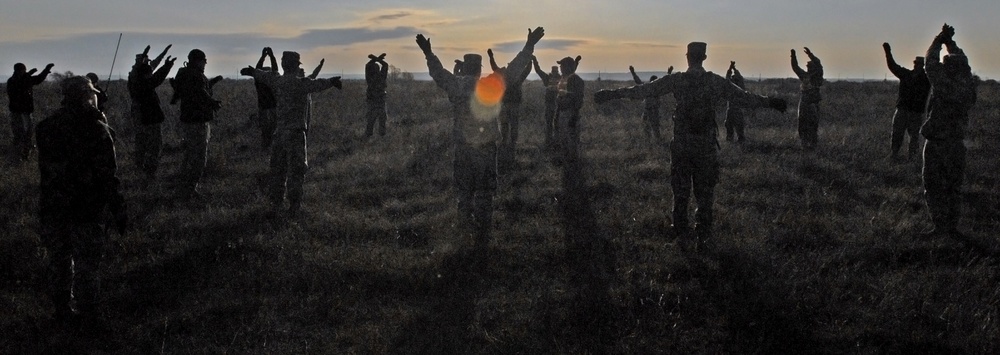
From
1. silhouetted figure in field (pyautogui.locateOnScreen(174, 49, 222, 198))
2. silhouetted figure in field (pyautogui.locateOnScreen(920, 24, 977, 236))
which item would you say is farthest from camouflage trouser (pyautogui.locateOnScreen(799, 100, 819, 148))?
silhouetted figure in field (pyautogui.locateOnScreen(174, 49, 222, 198))

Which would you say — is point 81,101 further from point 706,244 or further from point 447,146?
point 447,146

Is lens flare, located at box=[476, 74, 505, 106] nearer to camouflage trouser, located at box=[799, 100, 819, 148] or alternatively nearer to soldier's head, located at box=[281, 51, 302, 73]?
soldier's head, located at box=[281, 51, 302, 73]

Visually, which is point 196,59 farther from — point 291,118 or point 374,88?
point 374,88

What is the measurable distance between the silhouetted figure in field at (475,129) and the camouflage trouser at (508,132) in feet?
18.6

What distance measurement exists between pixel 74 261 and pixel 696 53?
6.59 m

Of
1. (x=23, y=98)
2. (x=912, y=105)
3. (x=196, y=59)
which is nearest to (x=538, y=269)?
(x=196, y=59)

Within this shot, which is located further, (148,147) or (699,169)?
(148,147)

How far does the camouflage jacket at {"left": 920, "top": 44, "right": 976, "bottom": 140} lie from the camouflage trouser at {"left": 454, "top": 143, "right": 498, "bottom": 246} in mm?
5503

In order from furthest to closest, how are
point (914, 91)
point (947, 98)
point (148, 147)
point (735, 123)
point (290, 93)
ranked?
point (735, 123) < point (914, 91) < point (148, 147) < point (290, 93) < point (947, 98)

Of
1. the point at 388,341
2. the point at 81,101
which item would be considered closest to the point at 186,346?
the point at 388,341

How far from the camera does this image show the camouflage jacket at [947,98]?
868cm

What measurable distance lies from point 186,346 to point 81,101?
219 centimetres

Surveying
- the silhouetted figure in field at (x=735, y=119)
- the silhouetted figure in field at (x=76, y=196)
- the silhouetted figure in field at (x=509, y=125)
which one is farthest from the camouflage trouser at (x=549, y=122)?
the silhouetted figure in field at (x=76, y=196)

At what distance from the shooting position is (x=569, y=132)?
48.7 ft
